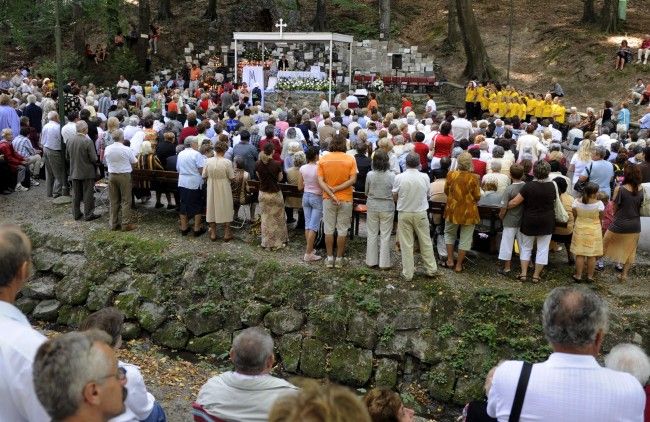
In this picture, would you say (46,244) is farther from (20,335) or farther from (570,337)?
(570,337)

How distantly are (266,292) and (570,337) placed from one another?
6.31 metres

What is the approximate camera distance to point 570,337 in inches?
115

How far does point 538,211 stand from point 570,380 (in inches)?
229

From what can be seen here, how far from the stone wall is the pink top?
1.11 meters

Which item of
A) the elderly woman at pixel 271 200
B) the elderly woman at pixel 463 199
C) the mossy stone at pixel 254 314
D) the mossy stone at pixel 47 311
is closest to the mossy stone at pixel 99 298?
the mossy stone at pixel 47 311

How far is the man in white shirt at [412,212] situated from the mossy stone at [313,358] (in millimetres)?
1500

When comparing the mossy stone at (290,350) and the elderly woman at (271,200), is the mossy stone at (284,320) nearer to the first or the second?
the mossy stone at (290,350)

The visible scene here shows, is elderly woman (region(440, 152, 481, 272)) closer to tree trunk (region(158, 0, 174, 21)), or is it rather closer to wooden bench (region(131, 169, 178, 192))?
wooden bench (region(131, 169, 178, 192))

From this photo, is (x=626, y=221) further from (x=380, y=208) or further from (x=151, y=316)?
(x=151, y=316)

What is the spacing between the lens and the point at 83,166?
416 inches

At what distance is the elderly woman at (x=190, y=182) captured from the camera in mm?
9891

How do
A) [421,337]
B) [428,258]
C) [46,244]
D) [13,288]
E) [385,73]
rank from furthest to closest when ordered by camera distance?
[385,73] → [46,244] → [428,258] → [421,337] → [13,288]

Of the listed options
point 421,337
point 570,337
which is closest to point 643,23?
point 421,337

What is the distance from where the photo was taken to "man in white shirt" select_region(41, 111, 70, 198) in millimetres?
11531
